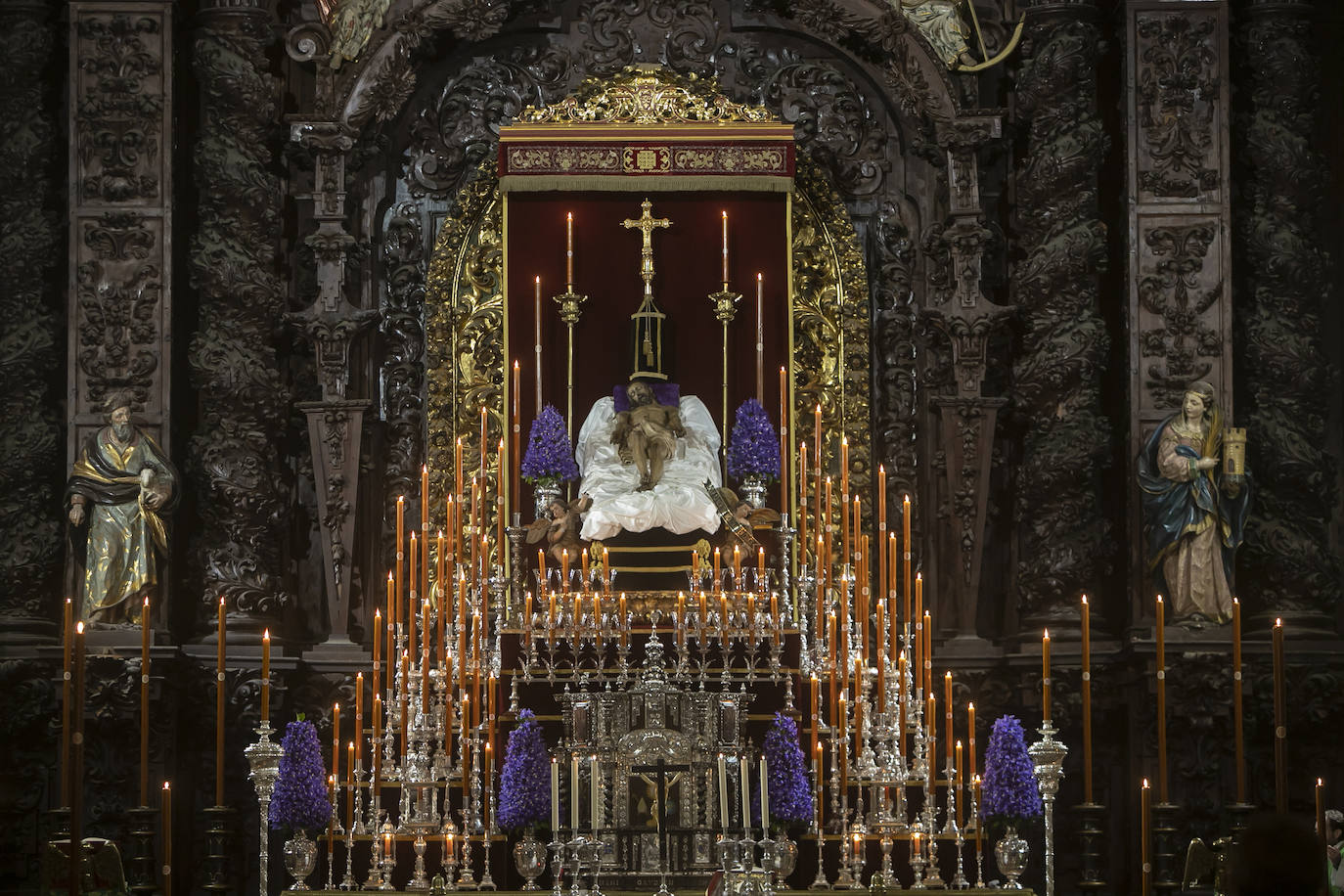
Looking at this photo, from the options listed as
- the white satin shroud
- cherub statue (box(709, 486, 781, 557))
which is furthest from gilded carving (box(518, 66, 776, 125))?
cherub statue (box(709, 486, 781, 557))

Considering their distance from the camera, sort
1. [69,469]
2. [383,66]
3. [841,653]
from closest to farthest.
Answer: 1. [841,653]
2. [69,469]
3. [383,66]

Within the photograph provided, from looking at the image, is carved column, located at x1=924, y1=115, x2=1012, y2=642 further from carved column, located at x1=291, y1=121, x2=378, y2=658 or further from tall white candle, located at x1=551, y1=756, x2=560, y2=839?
tall white candle, located at x1=551, y1=756, x2=560, y2=839

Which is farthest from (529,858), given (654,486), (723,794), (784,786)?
(654,486)

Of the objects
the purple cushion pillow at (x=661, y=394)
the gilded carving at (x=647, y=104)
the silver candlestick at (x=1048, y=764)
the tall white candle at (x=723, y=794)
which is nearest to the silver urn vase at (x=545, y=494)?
the purple cushion pillow at (x=661, y=394)

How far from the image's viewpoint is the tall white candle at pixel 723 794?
42.7ft

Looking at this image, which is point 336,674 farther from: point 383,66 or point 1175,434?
point 1175,434

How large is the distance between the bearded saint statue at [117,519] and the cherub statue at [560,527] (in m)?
2.70

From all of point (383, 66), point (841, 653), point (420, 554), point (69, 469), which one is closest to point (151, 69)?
point (383, 66)

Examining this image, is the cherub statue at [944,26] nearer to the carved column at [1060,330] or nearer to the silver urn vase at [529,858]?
the carved column at [1060,330]

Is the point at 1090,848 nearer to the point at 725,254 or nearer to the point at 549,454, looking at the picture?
the point at 549,454

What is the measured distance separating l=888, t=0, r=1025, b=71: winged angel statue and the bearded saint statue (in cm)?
679

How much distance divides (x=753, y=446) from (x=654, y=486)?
2.68 feet

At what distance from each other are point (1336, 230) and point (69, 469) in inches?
388

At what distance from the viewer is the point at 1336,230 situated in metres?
17.6
